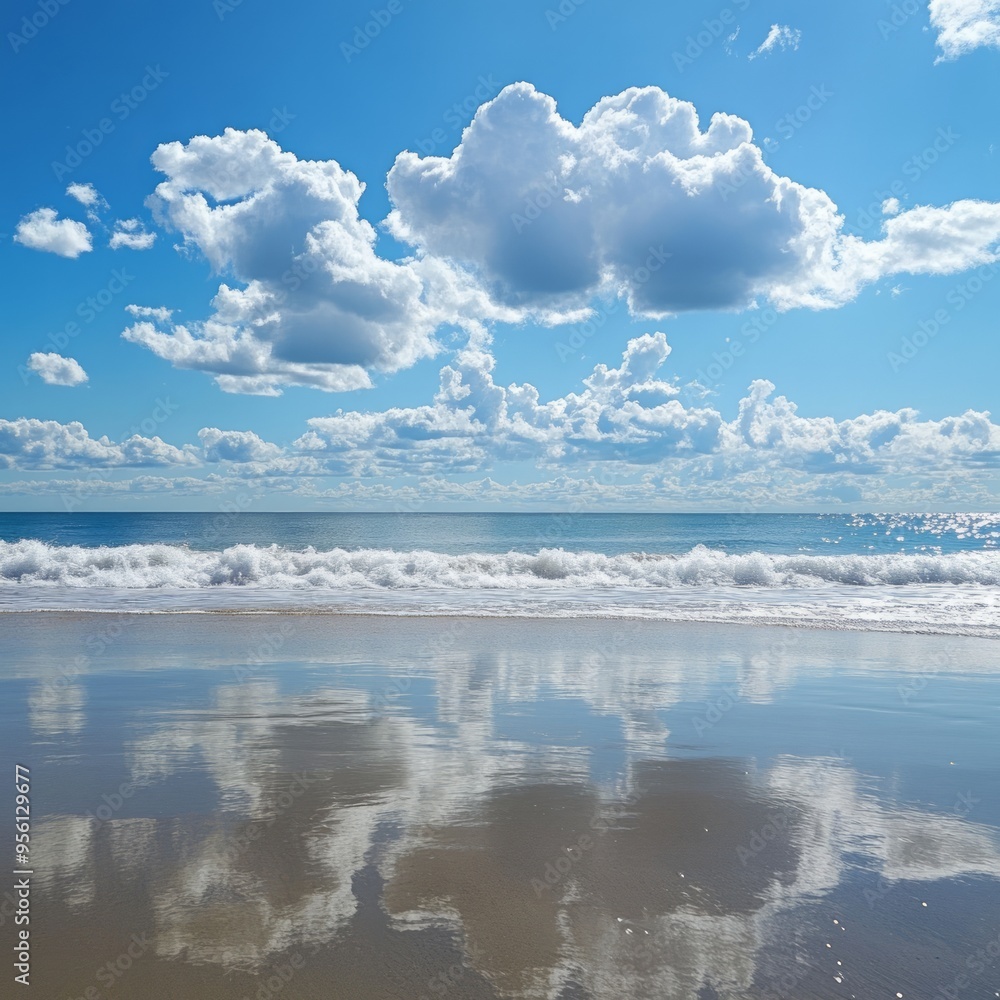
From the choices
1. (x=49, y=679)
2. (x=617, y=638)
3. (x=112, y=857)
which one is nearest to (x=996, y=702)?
(x=617, y=638)

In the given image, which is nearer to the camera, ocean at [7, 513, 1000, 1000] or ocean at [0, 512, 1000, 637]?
ocean at [7, 513, 1000, 1000]

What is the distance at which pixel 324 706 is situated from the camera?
988 centimetres

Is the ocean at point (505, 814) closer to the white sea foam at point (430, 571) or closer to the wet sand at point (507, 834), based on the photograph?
the wet sand at point (507, 834)

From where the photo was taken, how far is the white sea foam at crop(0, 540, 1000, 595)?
2986 centimetres

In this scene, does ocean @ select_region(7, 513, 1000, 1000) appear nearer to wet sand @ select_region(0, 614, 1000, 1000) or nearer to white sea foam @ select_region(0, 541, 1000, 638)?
wet sand @ select_region(0, 614, 1000, 1000)

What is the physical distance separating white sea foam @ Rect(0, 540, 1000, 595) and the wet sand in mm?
18084

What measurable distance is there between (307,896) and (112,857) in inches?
63.1

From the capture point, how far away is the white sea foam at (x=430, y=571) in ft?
98.0

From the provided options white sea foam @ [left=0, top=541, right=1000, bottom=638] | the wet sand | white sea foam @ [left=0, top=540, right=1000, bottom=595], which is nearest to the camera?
the wet sand

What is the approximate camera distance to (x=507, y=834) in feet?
18.9

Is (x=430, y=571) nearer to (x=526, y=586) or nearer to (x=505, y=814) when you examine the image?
A: (x=526, y=586)

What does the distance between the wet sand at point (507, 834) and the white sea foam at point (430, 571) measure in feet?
59.3

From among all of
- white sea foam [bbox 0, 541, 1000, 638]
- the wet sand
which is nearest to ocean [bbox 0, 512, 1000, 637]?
white sea foam [bbox 0, 541, 1000, 638]

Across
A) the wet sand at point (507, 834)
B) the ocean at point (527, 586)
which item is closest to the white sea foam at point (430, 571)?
the ocean at point (527, 586)
